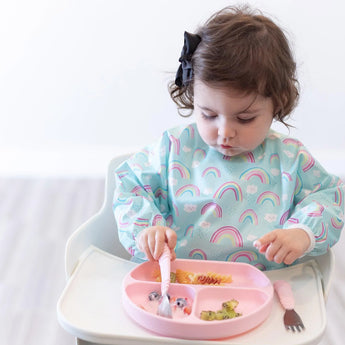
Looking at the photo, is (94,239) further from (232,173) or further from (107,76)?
(107,76)

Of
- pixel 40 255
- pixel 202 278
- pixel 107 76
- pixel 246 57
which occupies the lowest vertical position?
pixel 40 255

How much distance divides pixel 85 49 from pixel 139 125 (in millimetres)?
339

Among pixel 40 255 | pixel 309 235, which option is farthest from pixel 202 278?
pixel 40 255

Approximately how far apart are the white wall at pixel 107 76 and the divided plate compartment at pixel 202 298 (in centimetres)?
133

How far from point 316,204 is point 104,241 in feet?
1.28

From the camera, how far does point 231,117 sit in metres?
0.98

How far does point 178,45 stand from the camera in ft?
7.29

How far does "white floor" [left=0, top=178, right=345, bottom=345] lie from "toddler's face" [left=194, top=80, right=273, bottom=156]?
613mm

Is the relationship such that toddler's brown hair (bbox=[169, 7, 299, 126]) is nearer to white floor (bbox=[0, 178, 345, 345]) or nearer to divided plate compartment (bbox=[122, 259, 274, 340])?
divided plate compartment (bbox=[122, 259, 274, 340])

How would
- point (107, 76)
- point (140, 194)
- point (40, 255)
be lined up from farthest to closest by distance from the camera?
point (107, 76) → point (40, 255) → point (140, 194)

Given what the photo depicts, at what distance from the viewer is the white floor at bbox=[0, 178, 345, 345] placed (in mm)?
1447

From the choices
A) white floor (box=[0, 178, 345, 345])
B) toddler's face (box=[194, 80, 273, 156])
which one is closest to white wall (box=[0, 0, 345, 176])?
white floor (box=[0, 178, 345, 345])

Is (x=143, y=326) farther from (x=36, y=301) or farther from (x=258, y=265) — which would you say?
(x=36, y=301)

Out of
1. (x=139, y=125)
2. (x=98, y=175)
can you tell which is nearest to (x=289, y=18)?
(x=139, y=125)
